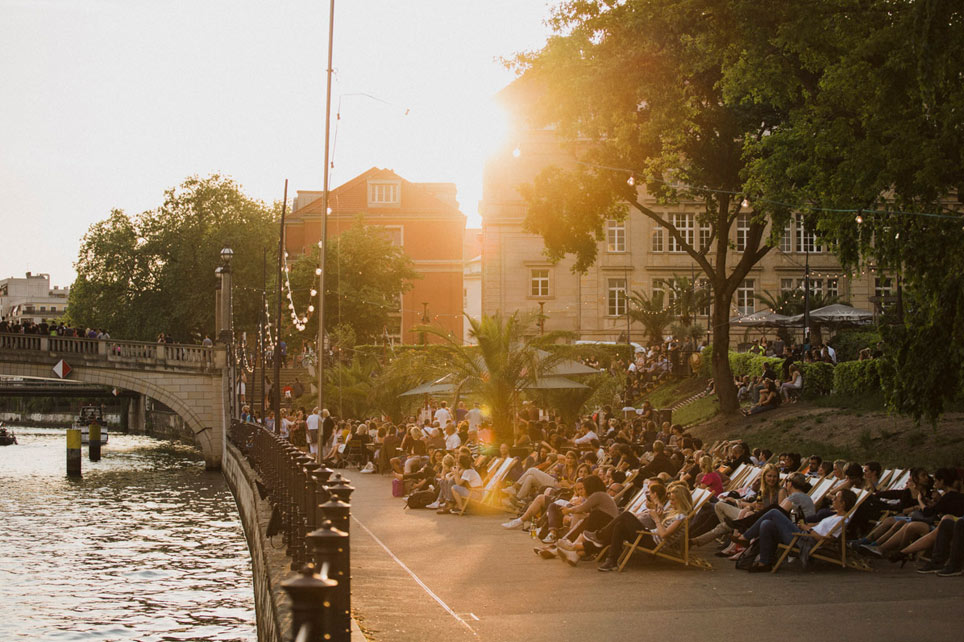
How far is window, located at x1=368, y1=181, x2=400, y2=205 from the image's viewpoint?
79250mm

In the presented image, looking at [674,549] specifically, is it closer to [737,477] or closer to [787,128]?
[737,477]

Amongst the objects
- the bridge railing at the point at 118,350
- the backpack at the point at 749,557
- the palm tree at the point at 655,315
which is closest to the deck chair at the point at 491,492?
the backpack at the point at 749,557

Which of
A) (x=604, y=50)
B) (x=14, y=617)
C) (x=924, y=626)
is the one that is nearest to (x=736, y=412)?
(x=604, y=50)

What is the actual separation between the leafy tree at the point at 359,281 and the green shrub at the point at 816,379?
1392 inches

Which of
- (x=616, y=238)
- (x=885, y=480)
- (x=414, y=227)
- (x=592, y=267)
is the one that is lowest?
(x=885, y=480)

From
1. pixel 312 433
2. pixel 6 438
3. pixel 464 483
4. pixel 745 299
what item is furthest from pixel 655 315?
pixel 6 438

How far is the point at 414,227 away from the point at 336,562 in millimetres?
72907

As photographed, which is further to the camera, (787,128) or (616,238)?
(616,238)

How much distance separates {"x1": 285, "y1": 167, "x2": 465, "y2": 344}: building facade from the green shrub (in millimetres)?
47234

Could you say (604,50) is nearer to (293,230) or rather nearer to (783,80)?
(783,80)

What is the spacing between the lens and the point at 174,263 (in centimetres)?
7269

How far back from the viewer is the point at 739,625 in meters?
9.15

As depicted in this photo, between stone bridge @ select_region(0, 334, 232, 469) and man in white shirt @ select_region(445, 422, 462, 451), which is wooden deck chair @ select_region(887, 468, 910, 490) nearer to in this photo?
man in white shirt @ select_region(445, 422, 462, 451)

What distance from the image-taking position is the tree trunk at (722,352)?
28500 millimetres
